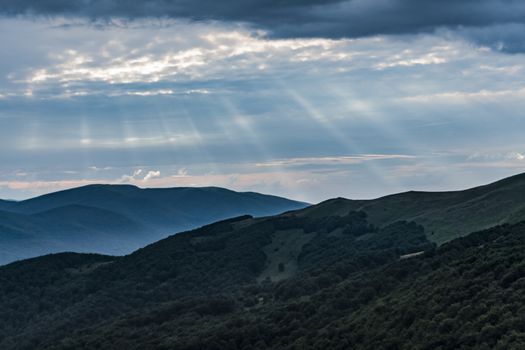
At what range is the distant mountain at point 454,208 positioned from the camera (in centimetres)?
13201

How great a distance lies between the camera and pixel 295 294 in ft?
355

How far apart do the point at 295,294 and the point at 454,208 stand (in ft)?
200

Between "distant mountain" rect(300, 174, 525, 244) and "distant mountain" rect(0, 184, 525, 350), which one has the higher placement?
"distant mountain" rect(300, 174, 525, 244)

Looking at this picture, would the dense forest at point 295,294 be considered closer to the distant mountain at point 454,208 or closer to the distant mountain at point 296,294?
the distant mountain at point 296,294

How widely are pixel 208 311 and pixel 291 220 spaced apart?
291 ft

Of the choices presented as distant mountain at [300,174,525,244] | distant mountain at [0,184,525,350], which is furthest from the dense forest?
distant mountain at [300,174,525,244]

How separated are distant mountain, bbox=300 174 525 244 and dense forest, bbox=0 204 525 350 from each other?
15.4 ft

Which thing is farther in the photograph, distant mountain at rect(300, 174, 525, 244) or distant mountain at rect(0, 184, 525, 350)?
distant mountain at rect(300, 174, 525, 244)

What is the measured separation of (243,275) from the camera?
155750mm

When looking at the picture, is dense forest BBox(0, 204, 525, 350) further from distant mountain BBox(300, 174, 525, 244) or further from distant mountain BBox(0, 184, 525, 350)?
distant mountain BBox(300, 174, 525, 244)

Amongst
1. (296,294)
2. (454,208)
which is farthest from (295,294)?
(454,208)

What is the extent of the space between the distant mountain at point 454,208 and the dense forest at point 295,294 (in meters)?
4.69


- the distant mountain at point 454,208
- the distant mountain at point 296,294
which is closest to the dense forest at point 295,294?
the distant mountain at point 296,294

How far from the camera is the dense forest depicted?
6181 cm
